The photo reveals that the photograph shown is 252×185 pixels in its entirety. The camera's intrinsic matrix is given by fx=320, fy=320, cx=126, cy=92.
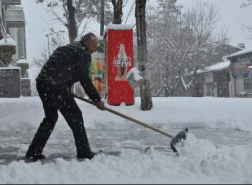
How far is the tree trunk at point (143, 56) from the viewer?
335 inches

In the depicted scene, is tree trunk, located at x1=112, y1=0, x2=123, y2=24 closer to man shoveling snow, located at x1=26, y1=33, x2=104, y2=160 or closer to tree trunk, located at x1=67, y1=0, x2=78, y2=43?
tree trunk, located at x1=67, y1=0, x2=78, y2=43

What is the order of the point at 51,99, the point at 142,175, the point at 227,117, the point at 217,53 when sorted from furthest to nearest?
the point at 217,53, the point at 227,117, the point at 51,99, the point at 142,175


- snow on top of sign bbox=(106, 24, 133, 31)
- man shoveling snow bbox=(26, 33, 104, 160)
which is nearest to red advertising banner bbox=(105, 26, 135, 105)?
snow on top of sign bbox=(106, 24, 133, 31)

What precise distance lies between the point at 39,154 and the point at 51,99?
0.70m

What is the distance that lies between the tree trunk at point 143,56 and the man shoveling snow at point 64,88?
15.2 ft

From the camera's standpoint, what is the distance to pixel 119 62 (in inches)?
386

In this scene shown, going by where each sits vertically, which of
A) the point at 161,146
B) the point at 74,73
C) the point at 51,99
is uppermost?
the point at 74,73

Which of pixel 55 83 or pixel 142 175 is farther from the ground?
pixel 55 83

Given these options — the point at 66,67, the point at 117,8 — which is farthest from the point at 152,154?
the point at 117,8

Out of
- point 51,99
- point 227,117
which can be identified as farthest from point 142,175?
point 227,117

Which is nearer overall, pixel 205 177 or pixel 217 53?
pixel 205 177

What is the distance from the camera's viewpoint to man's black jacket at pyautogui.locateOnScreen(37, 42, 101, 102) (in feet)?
12.5

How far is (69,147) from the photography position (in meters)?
4.81

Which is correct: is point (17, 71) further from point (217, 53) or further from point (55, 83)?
point (217, 53)
